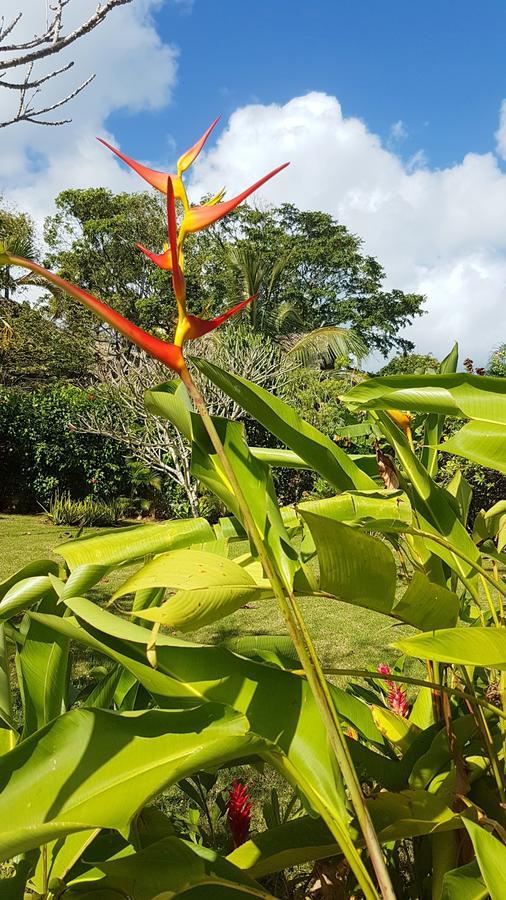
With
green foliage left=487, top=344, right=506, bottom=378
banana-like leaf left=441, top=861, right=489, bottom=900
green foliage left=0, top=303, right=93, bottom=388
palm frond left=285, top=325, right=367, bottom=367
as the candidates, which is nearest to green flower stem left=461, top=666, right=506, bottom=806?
banana-like leaf left=441, top=861, right=489, bottom=900

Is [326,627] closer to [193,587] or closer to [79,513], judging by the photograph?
[193,587]

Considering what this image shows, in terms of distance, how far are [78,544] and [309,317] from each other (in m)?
26.5

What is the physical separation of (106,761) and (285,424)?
346 millimetres

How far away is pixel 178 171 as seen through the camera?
568 mm

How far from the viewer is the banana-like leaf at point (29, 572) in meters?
0.64

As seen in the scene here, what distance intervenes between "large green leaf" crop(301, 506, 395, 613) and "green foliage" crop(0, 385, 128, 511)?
983cm

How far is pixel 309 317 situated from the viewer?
86.6 ft

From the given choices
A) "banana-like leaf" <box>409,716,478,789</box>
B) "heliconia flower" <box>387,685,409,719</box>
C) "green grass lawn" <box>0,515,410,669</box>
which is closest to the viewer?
"banana-like leaf" <box>409,716,478,789</box>

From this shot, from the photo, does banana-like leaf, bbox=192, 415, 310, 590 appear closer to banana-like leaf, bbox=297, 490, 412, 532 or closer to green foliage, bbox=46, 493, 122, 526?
banana-like leaf, bbox=297, 490, 412, 532

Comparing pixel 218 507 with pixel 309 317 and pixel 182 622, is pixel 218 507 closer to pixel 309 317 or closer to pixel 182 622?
pixel 182 622

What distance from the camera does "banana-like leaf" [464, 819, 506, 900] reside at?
0.52 metres

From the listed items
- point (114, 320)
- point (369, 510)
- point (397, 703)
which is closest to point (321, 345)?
point (397, 703)

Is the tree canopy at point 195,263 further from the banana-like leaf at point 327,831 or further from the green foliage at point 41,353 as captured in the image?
the banana-like leaf at point 327,831

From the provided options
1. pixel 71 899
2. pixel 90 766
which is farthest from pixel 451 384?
pixel 71 899
